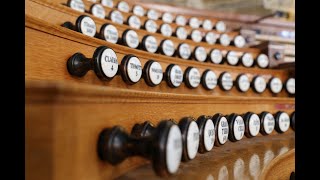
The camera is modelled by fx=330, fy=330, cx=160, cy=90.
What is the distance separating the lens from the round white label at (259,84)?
117 cm

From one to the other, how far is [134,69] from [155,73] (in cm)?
10

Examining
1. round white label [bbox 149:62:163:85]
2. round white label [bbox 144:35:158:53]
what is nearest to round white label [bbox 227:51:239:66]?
round white label [bbox 144:35:158:53]

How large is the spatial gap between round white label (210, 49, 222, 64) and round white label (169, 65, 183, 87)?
0.41 meters

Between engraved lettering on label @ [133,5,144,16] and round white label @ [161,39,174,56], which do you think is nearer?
round white label @ [161,39,174,56]

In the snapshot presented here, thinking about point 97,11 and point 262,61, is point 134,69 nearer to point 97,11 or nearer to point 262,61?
point 97,11

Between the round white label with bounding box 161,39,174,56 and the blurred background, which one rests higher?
the blurred background

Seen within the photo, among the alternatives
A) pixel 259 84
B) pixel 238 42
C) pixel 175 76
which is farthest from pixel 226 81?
pixel 238 42

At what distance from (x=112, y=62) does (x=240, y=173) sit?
33 centimetres

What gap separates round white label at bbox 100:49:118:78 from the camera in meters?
0.64

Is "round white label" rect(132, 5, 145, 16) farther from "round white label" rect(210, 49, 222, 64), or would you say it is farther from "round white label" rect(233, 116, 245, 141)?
"round white label" rect(233, 116, 245, 141)

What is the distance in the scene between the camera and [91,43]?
0.72 m
